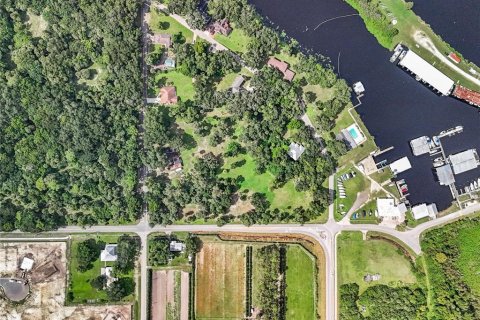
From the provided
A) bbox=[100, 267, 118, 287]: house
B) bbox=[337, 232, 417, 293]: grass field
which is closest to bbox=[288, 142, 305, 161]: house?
bbox=[337, 232, 417, 293]: grass field

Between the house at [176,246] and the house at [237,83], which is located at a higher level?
the house at [237,83]

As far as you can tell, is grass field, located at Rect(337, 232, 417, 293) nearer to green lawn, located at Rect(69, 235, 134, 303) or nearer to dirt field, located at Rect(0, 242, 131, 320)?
green lawn, located at Rect(69, 235, 134, 303)

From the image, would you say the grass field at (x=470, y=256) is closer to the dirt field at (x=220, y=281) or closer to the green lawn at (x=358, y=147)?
the green lawn at (x=358, y=147)

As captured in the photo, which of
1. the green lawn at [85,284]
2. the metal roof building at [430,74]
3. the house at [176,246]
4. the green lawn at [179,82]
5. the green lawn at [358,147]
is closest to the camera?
the house at [176,246]

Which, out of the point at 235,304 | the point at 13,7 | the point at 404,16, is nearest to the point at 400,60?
the point at 404,16

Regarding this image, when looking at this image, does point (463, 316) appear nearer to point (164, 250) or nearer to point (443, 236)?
point (443, 236)

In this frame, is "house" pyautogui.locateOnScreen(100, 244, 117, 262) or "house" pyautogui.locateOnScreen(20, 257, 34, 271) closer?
"house" pyautogui.locateOnScreen(100, 244, 117, 262)

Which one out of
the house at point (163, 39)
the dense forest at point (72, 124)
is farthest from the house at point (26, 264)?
the house at point (163, 39)
